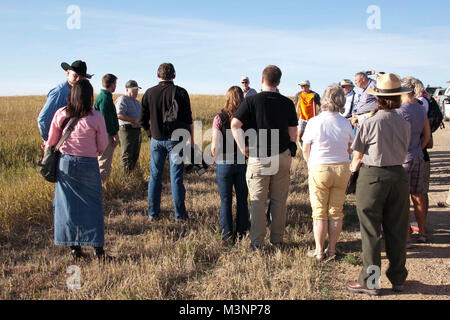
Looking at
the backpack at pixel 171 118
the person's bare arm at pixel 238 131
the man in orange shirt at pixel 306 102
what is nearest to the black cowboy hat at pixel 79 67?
the backpack at pixel 171 118

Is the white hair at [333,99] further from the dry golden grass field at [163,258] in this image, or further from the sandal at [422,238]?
the sandal at [422,238]

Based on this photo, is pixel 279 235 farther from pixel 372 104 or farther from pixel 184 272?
pixel 372 104

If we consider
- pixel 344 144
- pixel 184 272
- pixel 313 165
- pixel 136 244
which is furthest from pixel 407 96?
pixel 136 244

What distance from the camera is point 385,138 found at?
3695 millimetres

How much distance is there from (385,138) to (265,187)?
151cm

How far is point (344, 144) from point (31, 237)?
4188mm

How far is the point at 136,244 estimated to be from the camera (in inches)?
201

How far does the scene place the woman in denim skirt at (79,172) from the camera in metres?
4.34

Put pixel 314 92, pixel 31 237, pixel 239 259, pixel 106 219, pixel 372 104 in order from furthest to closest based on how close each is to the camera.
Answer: pixel 314 92 < pixel 372 104 < pixel 106 219 < pixel 31 237 < pixel 239 259

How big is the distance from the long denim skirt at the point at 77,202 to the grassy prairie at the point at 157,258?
0.32m

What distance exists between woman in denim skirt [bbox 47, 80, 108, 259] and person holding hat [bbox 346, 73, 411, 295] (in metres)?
2.71

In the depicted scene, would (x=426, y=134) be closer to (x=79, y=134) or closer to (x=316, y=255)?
(x=316, y=255)

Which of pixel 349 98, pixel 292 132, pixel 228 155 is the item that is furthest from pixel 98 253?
pixel 349 98

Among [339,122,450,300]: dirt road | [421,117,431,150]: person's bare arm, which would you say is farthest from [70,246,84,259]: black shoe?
[421,117,431,150]: person's bare arm
